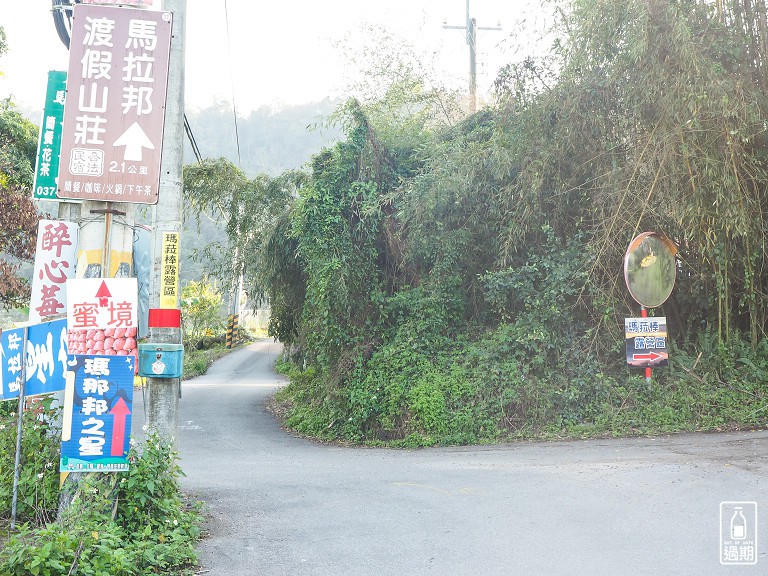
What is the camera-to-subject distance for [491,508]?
729cm

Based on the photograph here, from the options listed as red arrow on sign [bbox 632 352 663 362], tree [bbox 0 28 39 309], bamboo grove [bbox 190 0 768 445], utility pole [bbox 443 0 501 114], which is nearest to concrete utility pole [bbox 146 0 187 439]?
bamboo grove [bbox 190 0 768 445]

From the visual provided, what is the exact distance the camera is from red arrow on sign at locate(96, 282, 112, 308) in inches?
217

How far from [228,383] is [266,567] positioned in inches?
843

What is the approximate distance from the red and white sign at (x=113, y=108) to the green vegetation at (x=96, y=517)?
6.58ft

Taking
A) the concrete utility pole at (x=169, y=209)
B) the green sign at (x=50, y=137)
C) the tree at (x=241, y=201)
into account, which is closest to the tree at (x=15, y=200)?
the tree at (x=241, y=201)

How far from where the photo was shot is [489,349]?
511 inches

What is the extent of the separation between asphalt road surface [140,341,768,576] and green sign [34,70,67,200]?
12.7ft

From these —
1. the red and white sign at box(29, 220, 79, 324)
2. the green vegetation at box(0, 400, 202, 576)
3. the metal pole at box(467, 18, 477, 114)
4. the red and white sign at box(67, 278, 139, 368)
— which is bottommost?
the green vegetation at box(0, 400, 202, 576)

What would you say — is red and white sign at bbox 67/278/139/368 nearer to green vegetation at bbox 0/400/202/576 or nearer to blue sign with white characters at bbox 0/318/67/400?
blue sign with white characters at bbox 0/318/67/400

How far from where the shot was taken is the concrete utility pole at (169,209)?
21.8 ft

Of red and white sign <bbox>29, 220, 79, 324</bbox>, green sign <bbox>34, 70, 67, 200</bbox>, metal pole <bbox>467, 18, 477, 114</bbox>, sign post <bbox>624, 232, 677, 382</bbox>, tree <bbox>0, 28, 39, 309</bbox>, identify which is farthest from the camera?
metal pole <bbox>467, 18, 477, 114</bbox>

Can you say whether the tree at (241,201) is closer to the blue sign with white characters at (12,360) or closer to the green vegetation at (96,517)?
the blue sign with white characters at (12,360)

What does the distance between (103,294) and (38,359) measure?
1069 millimetres

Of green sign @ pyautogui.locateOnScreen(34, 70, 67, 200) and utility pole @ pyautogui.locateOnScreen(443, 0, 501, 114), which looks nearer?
green sign @ pyautogui.locateOnScreen(34, 70, 67, 200)
